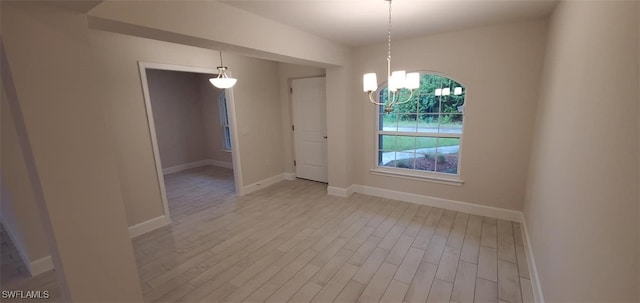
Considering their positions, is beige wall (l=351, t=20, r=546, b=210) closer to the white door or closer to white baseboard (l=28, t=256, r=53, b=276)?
the white door

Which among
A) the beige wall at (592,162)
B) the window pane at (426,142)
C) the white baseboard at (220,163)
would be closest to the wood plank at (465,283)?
the beige wall at (592,162)

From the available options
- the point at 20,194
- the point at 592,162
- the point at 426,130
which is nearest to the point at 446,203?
the point at 426,130

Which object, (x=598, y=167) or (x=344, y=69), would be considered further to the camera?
(x=344, y=69)

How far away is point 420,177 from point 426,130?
0.71 meters

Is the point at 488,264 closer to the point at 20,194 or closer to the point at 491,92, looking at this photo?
the point at 491,92

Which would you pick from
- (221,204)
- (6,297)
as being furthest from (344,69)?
(6,297)

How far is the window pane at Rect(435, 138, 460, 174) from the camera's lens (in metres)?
3.58

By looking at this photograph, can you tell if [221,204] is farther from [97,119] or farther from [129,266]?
[97,119]

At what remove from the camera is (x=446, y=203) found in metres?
3.69

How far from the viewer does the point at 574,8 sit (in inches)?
68.1

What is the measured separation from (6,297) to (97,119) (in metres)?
2.13

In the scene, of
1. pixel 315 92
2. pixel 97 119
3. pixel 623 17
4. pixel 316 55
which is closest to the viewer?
pixel 623 17

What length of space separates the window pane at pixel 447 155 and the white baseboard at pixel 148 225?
395 centimetres

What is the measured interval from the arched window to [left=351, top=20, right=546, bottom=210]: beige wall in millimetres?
155
